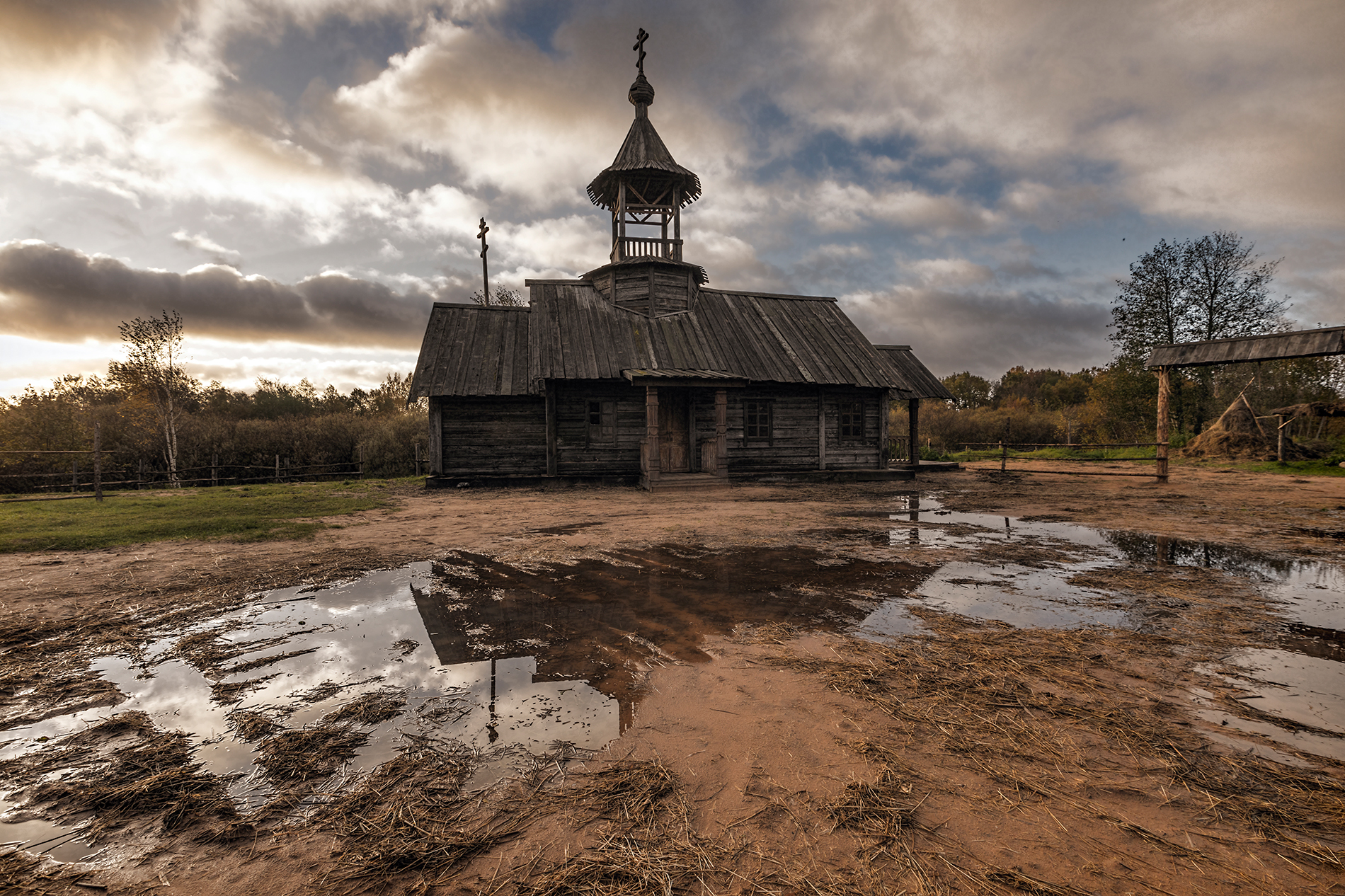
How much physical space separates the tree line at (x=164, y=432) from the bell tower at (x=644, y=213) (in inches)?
451

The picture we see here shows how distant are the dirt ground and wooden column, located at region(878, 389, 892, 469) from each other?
48.3ft

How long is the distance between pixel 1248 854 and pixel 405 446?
25.7 m

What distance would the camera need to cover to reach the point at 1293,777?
2613 millimetres

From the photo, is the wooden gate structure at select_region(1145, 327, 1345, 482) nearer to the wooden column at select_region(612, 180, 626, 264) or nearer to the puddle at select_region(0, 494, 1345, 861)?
the puddle at select_region(0, 494, 1345, 861)

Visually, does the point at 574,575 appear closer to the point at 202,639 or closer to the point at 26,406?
the point at 202,639

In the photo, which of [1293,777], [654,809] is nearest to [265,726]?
[654,809]

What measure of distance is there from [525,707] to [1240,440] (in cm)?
3027

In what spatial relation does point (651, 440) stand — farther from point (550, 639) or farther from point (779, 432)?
point (550, 639)

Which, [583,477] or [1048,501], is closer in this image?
[1048,501]

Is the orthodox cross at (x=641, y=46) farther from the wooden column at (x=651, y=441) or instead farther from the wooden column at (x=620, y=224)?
the wooden column at (x=651, y=441)

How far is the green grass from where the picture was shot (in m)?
8.62

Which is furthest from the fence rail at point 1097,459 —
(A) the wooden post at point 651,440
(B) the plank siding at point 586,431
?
(B) the plank siding at point 586,431

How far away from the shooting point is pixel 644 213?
20891 millimetres

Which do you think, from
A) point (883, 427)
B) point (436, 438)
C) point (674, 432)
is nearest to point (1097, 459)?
point (883, 427)
